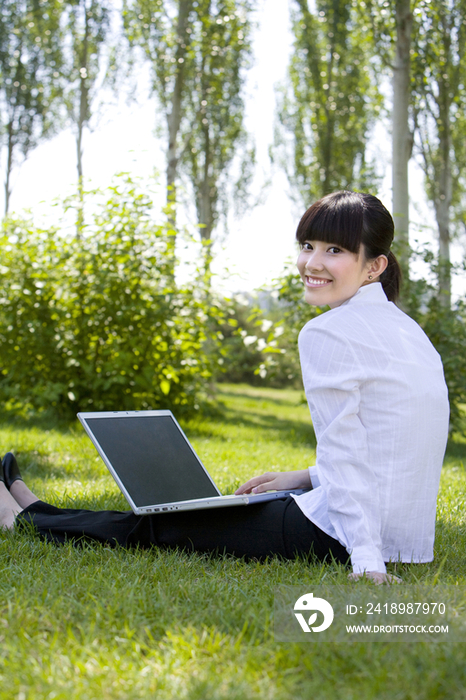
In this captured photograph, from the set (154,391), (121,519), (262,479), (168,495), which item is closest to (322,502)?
(262,479)

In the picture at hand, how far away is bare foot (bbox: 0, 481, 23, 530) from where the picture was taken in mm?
2561

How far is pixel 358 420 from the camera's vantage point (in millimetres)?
1847

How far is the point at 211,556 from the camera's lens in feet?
7.43

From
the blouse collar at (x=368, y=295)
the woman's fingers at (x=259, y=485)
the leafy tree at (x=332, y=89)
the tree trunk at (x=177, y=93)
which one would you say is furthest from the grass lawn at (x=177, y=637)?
the leafy tree at (x=332, y=89)

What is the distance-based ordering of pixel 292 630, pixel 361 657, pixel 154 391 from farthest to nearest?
pixel 154 391 < pixel 292 630 < pixel 361 657

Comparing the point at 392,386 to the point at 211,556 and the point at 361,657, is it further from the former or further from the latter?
the point at 211,556

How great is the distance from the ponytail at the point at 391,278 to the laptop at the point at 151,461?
33.8 inches

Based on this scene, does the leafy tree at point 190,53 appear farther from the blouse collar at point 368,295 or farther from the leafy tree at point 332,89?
the blouse collar at point 368,295

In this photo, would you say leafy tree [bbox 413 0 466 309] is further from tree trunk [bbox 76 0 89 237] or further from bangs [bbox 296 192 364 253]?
tree trunk [bbox 76 0 89 237]

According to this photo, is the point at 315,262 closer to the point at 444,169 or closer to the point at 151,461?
the point at 151,461

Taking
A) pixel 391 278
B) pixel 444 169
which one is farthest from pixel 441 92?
pixel 391 278

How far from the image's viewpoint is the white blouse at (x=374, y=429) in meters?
1.81

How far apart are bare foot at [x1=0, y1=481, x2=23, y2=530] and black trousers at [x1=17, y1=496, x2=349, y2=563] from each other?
0.06m

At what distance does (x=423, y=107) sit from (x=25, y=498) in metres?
10.6
